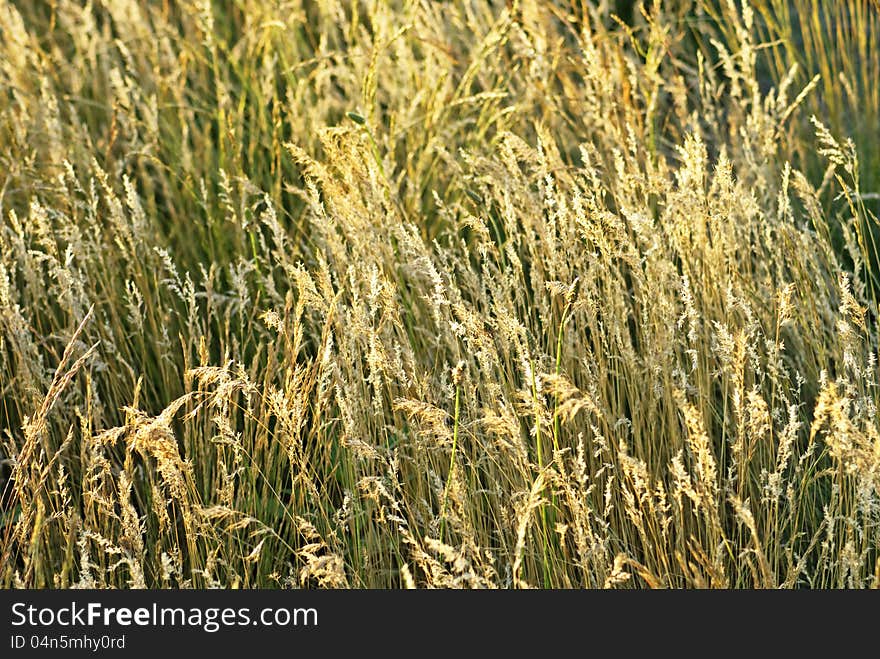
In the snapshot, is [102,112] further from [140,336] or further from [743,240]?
[743,240]

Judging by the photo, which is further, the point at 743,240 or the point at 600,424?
the point at 743,240

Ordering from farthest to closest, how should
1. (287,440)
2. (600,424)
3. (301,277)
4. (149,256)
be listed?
(149,256), (600,424), (301,277), (287,440)

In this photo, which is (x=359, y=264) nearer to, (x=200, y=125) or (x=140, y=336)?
(x=140, y=336)

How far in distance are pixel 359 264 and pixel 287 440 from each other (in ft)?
1.65

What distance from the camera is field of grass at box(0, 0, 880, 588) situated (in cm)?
173

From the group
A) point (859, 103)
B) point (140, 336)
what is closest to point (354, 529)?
point (140, 336)

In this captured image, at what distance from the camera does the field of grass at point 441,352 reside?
1.73 metres

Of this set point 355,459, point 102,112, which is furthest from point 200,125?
point 355,459

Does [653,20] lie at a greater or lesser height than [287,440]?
greater

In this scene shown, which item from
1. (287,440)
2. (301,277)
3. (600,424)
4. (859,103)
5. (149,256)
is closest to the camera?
(287,440)

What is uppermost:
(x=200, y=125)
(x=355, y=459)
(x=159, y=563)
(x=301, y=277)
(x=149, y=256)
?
(x=200, y=125)

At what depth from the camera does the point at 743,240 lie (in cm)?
228

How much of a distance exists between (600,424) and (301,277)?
0.65 metres

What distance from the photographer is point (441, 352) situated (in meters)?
2.25
